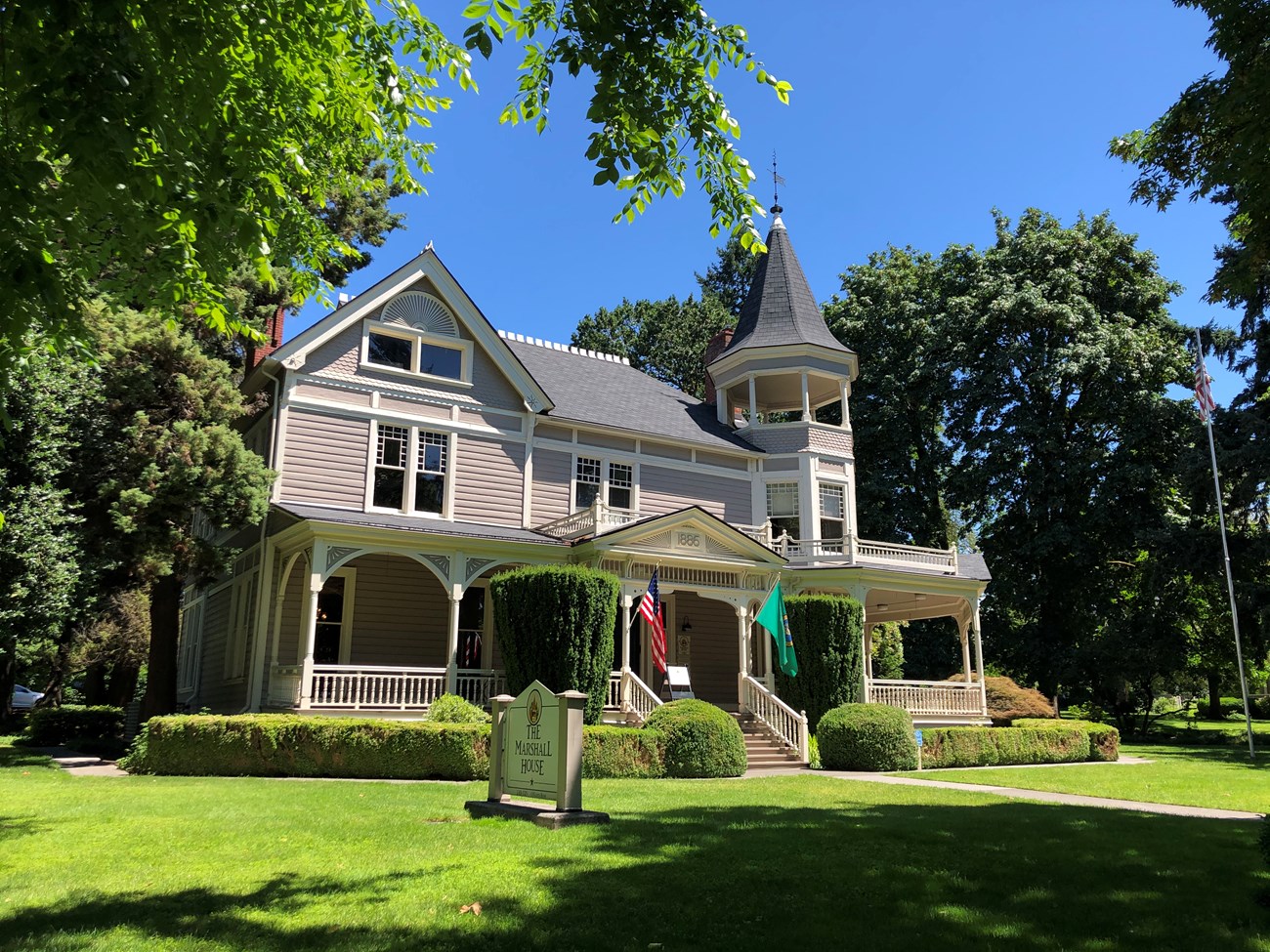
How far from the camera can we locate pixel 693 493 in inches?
1059

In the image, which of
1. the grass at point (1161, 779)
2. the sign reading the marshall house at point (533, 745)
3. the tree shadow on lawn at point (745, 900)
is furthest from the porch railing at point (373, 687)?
the tree shadow on lawn at point (745, 900)

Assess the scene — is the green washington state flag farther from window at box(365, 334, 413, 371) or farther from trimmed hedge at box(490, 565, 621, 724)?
window at box(365, 334, 413, 371)

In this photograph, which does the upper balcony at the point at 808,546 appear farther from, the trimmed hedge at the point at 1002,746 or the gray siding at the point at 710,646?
the trimmed hedge at the point at 1002,746

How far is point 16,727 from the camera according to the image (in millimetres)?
31156

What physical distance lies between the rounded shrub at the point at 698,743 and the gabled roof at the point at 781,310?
14.8 meters

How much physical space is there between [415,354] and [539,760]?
50.0 ft

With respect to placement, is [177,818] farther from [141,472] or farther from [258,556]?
[258,556]

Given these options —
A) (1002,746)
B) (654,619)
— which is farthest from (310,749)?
(1002,746)

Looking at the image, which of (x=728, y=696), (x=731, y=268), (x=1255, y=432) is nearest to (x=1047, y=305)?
(x=1255, y=432)

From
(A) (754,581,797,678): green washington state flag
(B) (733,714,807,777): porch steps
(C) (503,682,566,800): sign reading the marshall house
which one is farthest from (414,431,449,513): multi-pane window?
(C) (503,682,566,800): sign reading the marshall house

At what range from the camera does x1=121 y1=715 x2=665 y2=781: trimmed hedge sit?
14.1 meters

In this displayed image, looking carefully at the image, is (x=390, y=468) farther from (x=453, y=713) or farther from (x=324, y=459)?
(x=453, y=713)

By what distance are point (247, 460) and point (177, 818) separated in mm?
10954

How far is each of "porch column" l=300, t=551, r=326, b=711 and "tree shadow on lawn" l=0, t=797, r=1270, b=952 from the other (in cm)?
1119
